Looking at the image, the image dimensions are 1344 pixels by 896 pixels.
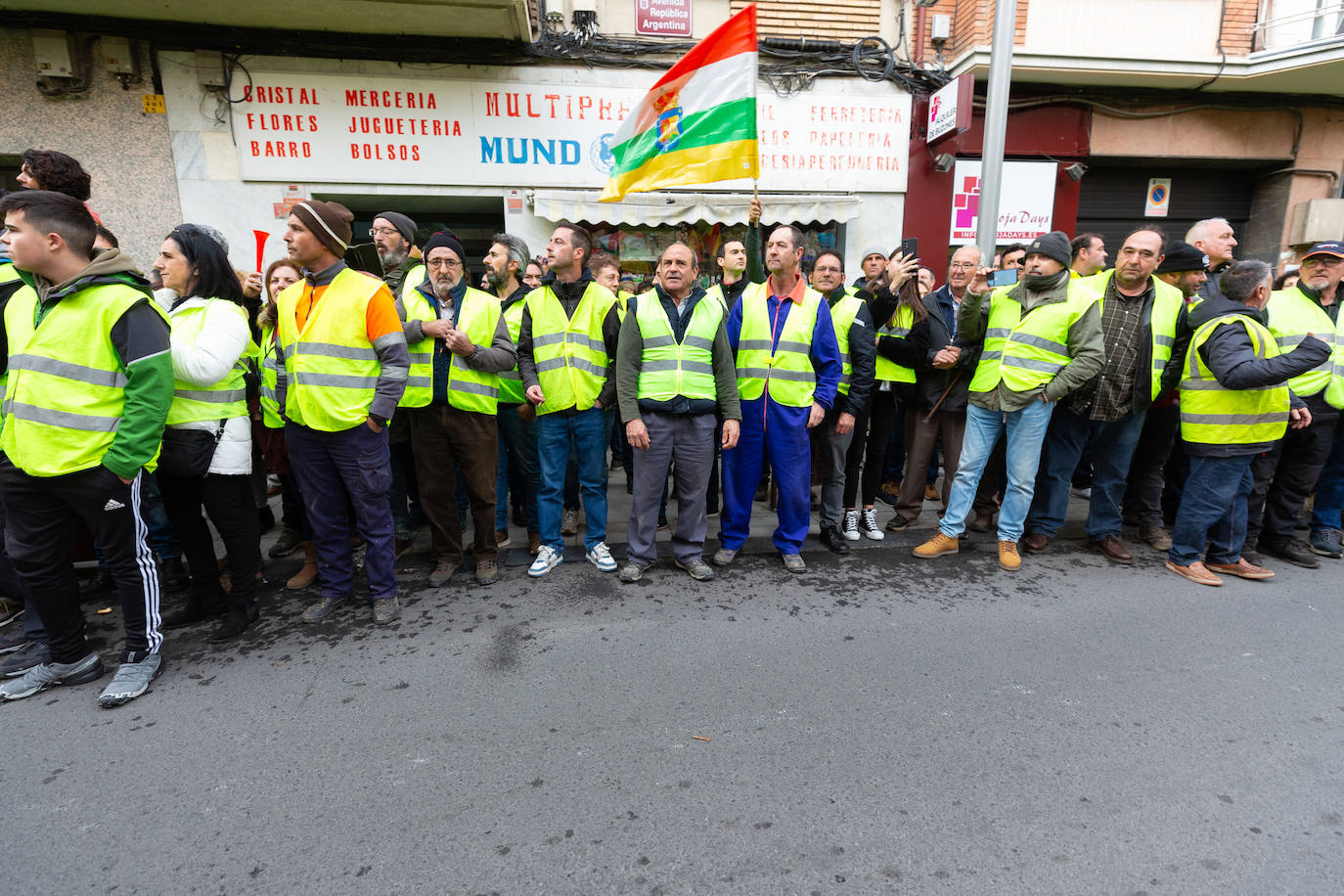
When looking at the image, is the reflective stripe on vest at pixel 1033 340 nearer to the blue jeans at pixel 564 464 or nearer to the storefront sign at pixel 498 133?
the blue jeans at pixel 564 464

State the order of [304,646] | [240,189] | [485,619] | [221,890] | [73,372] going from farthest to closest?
1. [240,189]
2. [485,619]
3. [304,646]
4. [73,372]
5. [221,890]

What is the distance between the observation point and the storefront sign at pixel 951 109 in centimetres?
788

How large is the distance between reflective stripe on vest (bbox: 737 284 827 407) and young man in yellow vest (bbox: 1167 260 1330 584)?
244 centimetres

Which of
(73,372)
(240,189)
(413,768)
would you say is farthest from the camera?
(240,189)

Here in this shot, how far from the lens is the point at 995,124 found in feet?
20.0

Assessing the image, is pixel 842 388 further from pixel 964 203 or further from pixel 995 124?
pixel 964 203

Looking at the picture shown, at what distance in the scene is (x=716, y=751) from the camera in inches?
99.0

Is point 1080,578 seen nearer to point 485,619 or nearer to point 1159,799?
point 1159,799

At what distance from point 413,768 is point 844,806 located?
5.19 ft

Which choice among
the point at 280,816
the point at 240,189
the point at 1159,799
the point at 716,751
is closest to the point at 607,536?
the point at 716,751

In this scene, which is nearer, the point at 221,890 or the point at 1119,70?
the point at 221,890

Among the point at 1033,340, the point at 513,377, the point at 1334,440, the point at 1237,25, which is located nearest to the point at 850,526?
the point at 1033,340

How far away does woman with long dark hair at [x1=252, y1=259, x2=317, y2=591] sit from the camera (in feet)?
12.5

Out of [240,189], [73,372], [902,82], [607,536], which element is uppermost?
[902,82]
